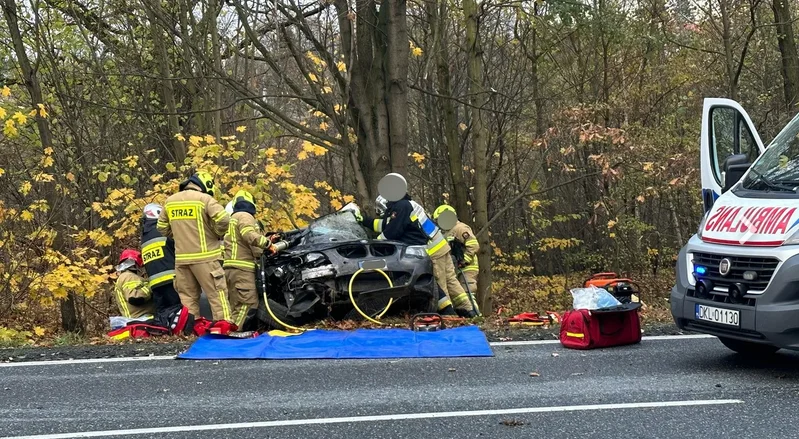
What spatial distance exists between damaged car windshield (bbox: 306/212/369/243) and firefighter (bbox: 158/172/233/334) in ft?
4.04

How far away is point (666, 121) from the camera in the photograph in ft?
55.2

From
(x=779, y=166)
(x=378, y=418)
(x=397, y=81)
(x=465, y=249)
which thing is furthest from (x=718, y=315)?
(x=397, y=81)

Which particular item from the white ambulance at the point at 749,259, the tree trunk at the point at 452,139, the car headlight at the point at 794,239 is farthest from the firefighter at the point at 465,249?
the car headlight at the point at 794,239

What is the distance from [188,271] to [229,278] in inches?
23.9

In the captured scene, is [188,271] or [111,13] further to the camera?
[111,13]

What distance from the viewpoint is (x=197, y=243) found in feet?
30.4

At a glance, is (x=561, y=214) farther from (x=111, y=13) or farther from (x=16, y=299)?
(x=16, y=299)

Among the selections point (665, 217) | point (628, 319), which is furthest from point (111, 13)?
point (665, 217)

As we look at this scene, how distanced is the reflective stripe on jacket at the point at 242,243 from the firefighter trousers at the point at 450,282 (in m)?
2.79

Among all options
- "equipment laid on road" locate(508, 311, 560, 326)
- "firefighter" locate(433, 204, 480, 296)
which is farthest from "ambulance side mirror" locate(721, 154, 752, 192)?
"firefighter" locate(433, 204, 480, 296)

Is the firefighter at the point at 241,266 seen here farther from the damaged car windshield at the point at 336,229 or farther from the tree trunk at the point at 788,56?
the tree trunk at the point at 788,56

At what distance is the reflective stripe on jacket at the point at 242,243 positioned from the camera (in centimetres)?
942

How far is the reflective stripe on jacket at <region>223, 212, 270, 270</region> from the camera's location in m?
9.42

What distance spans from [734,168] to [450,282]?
204 inches
